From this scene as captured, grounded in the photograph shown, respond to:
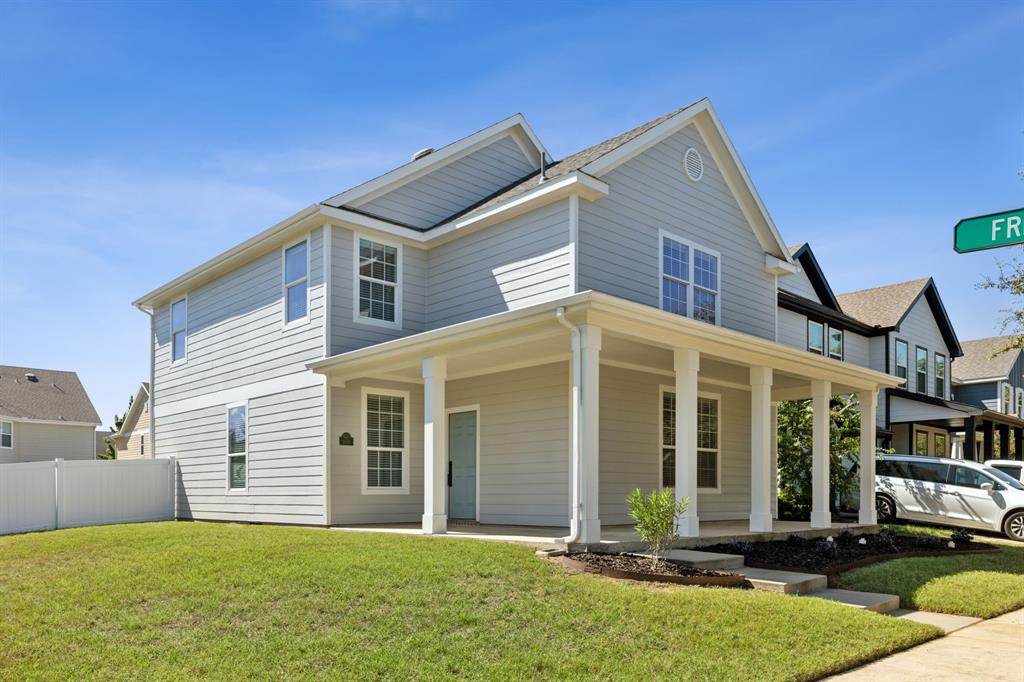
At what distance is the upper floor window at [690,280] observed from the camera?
48.3 feet

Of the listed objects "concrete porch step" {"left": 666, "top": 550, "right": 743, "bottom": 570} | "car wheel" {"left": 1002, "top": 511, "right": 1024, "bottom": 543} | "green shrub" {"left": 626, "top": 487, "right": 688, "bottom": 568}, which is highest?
"green shrub" {"left": 626, "top": 487, "right": 688, "bottom": 568}

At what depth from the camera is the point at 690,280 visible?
15.2 meters

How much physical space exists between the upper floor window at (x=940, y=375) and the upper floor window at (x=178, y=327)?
26730mm

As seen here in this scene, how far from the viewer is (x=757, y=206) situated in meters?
16.6

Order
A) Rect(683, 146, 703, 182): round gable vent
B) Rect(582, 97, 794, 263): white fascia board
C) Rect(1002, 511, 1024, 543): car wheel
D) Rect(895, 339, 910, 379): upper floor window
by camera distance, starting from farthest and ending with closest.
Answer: Rect(895, 339, 910, 379): upper floor window
Rect(1002, 511, 1024, 543): car wheel
Rect(683, 146, 703, 182): round gable vent
Rect(582, 97, 794, 263): white fascia board

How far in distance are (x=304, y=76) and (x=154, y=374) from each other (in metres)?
11.1

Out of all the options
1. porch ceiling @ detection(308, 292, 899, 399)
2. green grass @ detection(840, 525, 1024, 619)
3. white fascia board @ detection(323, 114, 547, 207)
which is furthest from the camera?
white fascia board @ detection(323, 114, 547, 207)

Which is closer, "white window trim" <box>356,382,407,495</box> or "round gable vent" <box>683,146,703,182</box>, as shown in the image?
"white window trim" <box>356,382,407,495</box>

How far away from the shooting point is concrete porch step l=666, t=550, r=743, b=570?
33.4 ft

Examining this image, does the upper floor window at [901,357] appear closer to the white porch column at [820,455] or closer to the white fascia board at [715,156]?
the white fascia board at [715,156]

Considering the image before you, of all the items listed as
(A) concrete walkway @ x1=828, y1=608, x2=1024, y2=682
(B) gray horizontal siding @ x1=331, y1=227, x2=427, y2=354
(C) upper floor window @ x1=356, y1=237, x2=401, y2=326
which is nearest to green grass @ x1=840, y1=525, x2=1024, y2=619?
(A) concrete walkway @ x1=828, y1=608, x2=1024, y2=682

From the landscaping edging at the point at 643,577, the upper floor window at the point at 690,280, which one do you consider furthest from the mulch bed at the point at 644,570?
the upper floor window at the point at 690,280

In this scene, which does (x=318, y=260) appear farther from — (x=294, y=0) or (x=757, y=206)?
(x=757, y=206)

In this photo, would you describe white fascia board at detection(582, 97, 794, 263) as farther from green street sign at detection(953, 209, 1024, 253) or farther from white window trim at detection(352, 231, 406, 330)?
green street sign at detection(953, 209, 1024, 253)
